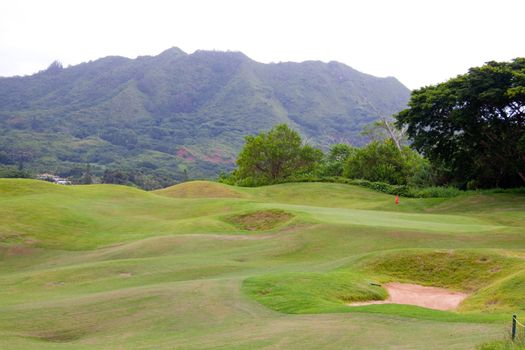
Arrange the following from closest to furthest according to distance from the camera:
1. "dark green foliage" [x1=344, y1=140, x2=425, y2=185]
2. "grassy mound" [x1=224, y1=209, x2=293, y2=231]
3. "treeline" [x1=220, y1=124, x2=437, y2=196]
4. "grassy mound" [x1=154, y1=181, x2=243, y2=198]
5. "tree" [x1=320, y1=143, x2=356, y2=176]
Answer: "grassy mound" [x1=224, y1=209, x2=293, y2=231] < "grassy mound" [x1=154, y1=181, x2=243, y2=198] < "dark green foliage" [x1=344, y1=140, x2=425, y2=185] < "treeline" [x1=220, y1=124, x2=437, y2=196] < "tree" [x1=320, y1=143, x2=356, y2=176]

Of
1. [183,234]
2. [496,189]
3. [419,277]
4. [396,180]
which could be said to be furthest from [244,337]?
[396,180]

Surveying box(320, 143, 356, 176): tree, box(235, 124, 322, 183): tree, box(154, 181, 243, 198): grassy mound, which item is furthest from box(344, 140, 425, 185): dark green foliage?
box(154, 181, 243, 198): grassy mound

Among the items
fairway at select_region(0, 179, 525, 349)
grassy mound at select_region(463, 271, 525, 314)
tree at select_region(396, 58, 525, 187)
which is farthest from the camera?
tree at select_region(396, 58, 525, 187)

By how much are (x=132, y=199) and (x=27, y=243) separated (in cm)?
1610

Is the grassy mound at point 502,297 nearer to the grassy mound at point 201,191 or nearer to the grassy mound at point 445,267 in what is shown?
the grassy mound at point 445,267

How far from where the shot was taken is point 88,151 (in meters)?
184

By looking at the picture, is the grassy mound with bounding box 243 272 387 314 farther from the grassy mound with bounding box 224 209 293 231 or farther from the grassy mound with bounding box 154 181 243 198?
the grassy mound with bounding box 154 181 243 198

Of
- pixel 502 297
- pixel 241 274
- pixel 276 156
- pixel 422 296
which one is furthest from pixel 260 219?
pixel 276 156

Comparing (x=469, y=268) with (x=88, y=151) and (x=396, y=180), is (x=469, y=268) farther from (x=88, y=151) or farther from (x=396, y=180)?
(x=88, y=151)

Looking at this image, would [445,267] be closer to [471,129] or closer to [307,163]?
[471,129]

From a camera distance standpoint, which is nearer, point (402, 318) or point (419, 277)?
point (402, 318)

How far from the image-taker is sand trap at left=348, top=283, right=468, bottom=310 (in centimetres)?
1756

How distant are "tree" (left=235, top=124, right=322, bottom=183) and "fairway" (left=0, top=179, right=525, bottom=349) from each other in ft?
112

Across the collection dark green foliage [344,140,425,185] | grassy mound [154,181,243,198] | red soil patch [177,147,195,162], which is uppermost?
red soil patch [177,147,195,162]
